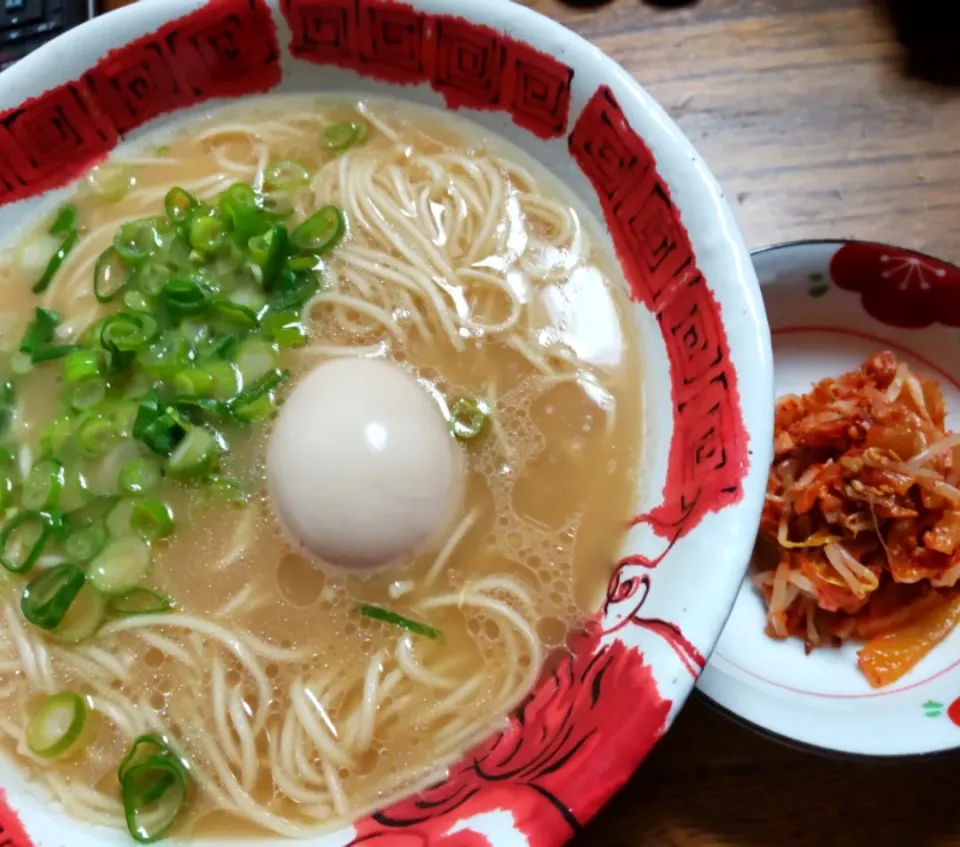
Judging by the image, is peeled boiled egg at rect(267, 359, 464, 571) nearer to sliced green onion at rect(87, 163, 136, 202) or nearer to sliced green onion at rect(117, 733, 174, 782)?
sliced green onion at rect(117, 733, 174, 782)

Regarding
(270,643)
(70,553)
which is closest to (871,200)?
(270,643)

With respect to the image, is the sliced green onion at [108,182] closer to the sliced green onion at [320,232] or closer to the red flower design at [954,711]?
the sliced green onion at [320,232]

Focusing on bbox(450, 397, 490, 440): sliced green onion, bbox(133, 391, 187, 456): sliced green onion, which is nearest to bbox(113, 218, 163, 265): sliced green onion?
bbox(133, 391, 187, 456): sliced green onion

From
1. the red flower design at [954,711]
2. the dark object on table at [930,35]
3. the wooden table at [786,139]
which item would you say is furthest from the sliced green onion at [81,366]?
the dark object on table at [930,35]

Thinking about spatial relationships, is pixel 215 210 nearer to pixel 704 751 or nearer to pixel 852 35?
pixel 704 751

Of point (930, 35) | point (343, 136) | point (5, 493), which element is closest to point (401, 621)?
point (5, 493)

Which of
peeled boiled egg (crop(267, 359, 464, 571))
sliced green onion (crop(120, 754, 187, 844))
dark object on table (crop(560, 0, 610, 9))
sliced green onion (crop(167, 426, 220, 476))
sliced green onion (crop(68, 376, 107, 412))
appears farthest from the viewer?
dark object on table (crop(560, 0, 610, 9))
